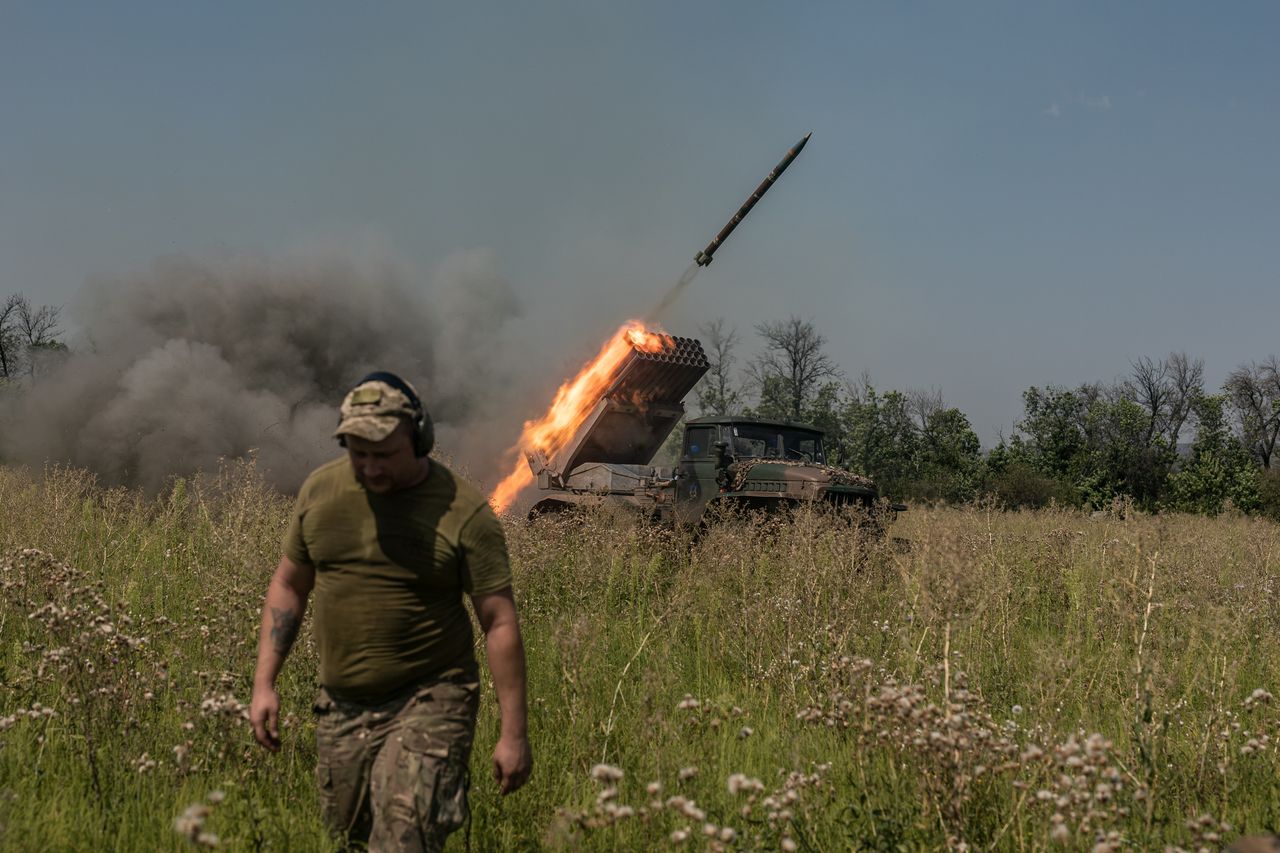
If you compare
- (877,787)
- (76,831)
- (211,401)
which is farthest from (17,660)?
(211,401)

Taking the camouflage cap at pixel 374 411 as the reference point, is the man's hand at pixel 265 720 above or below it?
below

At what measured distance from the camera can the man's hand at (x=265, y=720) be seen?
9.48ft

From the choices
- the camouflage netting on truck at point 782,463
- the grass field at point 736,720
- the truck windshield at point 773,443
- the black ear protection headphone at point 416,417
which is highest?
the truck windshield at point 773,443

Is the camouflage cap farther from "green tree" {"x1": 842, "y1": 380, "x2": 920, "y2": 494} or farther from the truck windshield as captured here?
"green tree" {"x1": 842, "y1": 380, "x2": 920, "y2": 494}

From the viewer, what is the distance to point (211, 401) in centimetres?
1738

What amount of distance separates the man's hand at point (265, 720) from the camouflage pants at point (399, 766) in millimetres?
138

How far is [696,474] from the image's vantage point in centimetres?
1149

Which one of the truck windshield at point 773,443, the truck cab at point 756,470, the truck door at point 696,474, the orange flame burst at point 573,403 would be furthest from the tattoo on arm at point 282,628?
the orange flame burst at point 573,403

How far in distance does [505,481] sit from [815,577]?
8648mm

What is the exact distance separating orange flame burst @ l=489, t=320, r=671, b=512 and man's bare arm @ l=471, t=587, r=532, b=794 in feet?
30.7

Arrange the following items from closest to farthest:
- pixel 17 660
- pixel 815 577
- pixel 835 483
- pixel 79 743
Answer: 1. pixel 79 743
2. pixel 17 660
3. pixel 815 577
4. pixel 835 483

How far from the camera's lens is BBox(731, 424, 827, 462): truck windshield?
11.6 metres

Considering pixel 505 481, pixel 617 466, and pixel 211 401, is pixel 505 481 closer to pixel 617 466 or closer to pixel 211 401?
pixel 617 466

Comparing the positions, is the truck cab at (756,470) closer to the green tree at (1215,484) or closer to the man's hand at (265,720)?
the man's hand at (265,720)
